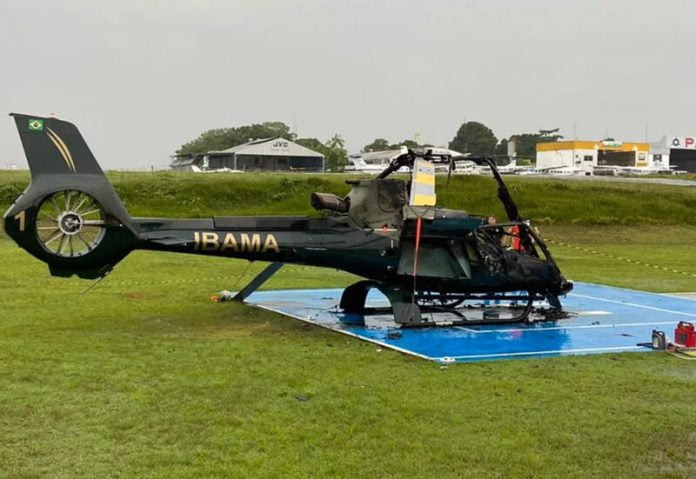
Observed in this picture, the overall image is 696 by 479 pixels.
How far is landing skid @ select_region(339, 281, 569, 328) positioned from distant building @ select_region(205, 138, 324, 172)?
2771 inches

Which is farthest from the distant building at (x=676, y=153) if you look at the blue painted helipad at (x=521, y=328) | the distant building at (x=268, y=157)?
the blue painted helipad at (x=521, y=328)

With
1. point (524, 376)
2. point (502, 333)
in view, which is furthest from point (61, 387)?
point (502, 333)

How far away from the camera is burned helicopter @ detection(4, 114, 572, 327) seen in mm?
11078

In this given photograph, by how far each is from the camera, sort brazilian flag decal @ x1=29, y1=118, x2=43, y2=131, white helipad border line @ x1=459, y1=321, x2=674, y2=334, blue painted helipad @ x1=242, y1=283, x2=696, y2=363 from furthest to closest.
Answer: white helipad border line @ x1=459, y1=321, x2=674, y2=334
blue painted helipad @ x1=242, y1=283, x2=696, y2=363
brazilian flag decal @ x1=29, y1=118, x2=43, y2=131

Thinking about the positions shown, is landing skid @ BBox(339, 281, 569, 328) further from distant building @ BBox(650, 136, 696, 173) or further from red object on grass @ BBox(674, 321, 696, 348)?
distant building @ BBox(650, 136, 696, 173)

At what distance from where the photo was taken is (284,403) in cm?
793

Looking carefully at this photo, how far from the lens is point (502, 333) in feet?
41.4

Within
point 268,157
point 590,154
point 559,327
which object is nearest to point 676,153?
point 590,154

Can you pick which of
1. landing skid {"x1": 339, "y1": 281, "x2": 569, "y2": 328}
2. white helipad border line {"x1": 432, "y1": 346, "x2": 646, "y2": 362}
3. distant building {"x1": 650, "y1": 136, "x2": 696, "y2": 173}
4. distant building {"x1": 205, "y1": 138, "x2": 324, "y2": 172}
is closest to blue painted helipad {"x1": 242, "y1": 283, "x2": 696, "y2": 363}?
white helipad border line {"x1": 432, "y1": 346, "x2": 646, "y2": 362}

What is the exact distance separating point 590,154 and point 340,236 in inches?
3834

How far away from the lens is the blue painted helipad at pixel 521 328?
11.2 metres

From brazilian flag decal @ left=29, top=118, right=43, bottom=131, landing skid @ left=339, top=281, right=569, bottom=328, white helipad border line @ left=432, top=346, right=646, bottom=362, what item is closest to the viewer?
white helipad border line @ left=432, top=346, right=646, bottom=362

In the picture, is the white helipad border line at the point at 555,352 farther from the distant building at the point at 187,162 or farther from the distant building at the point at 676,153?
the distant building at the point at 676,153

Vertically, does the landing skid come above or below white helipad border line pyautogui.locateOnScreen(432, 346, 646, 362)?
above
